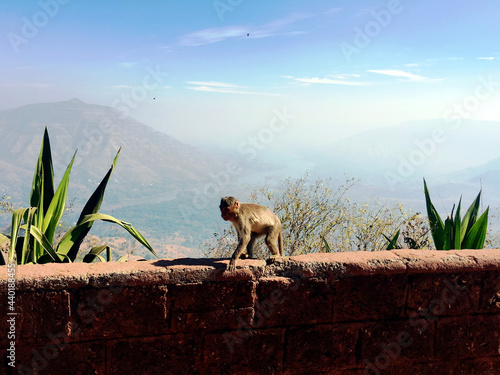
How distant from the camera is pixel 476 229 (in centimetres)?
418

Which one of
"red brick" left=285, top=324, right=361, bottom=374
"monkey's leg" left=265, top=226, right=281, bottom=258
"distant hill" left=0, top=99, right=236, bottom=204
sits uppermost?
"distant hill" left=0, top=99, right=236, bottom=204

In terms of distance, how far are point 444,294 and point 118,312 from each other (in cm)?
220

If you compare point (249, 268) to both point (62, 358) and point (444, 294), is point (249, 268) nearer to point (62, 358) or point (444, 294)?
point (62, 358)

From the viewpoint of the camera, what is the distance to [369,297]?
3014 millimetres

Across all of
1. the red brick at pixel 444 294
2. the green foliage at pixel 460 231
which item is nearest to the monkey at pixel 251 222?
the red brick at pixel 444 294

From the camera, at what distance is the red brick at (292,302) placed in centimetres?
288

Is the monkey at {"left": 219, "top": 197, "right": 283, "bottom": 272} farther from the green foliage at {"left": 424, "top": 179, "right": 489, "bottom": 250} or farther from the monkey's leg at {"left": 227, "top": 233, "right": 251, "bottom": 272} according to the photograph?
the green foliage at {"left": 424, "top": 179, "right": 489, "bottom": 250}

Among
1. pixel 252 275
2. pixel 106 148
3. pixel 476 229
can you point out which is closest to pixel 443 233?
pixel 476 229

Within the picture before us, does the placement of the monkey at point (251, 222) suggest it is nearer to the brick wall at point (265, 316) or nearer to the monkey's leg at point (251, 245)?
the monkey's leg at point (251, 245)

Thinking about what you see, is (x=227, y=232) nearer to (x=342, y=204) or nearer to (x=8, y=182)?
(x=342, y=204)

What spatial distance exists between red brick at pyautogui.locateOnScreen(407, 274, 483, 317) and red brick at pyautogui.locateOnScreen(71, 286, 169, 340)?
171 cm

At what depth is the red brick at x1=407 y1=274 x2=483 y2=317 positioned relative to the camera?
3.05 meters

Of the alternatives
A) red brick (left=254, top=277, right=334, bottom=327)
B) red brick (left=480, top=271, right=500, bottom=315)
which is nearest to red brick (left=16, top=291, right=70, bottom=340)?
red brick (left=254, top=277, right=334, bottom=327)

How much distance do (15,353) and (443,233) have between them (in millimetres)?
3771
